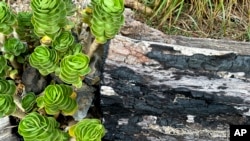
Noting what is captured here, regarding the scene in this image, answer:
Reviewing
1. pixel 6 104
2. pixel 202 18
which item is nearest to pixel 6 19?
pixel 6 104

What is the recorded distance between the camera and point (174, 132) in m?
1.93

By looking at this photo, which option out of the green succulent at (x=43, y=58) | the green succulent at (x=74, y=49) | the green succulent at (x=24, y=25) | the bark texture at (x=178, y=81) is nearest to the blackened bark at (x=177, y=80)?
the bark texture at (x=178, y=81)

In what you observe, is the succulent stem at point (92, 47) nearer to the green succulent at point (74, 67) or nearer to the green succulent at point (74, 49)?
the green succulent at point (74, 49)

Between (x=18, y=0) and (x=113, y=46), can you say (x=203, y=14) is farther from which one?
(x=18, y=0)

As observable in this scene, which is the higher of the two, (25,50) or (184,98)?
(25,50)

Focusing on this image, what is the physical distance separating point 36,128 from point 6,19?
0.38 m

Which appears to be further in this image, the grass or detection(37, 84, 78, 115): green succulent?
the grass

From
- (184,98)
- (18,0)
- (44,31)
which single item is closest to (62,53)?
(44,31)

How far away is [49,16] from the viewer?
1.57m

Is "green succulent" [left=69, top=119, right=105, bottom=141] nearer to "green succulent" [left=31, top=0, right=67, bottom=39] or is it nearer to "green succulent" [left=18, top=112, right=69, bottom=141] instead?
"green succulent" [left=18, top=112, right=69, bottom=141]

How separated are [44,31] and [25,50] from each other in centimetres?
28

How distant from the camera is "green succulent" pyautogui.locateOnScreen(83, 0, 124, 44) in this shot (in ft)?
5.07

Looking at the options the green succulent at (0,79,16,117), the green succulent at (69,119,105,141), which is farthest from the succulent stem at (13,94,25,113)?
the green succulent at (69,119,105,141)

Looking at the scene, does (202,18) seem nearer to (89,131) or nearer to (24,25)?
(24,25)
